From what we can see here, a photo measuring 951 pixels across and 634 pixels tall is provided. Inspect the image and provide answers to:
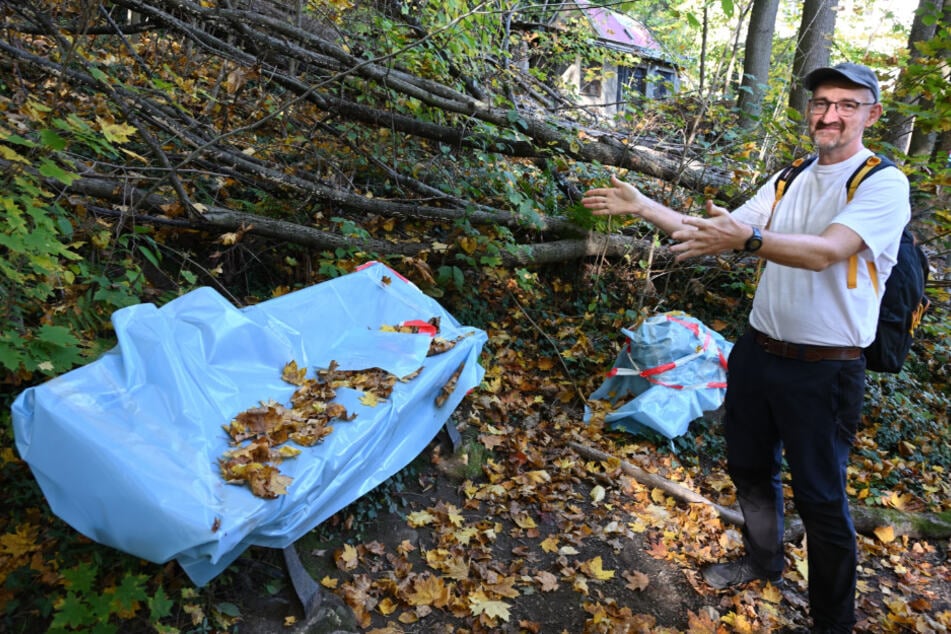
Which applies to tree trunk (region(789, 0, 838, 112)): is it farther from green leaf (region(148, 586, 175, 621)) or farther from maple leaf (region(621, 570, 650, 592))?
green leaf (region(148, 586, 175, 621))

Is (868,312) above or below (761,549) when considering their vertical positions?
above

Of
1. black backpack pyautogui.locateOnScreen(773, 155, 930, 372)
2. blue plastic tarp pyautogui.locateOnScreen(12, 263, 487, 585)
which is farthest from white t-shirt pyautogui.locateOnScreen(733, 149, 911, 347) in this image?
blue plastic tarp pyautogui.locateOnScreen(12, 263, 487, 585)

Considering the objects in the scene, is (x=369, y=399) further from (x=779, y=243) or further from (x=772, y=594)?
(x=772, y=594)

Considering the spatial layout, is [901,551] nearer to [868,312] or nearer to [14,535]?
[868,312]

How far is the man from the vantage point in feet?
7.07

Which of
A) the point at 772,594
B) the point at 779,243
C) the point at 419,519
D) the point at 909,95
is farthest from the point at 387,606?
the point at 909,95

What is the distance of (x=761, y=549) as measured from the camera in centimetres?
311

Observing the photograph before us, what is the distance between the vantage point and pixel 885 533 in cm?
388

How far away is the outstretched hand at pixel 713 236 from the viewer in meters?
2.12

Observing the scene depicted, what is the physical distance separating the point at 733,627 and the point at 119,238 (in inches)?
157

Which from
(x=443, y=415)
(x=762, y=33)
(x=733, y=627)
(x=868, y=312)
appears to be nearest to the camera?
(x=868, y=312)

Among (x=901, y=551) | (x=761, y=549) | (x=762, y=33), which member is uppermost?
(x=762, y=33)

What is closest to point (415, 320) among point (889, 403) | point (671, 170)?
point (671, 170)

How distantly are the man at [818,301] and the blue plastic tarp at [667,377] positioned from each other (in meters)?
1.48
